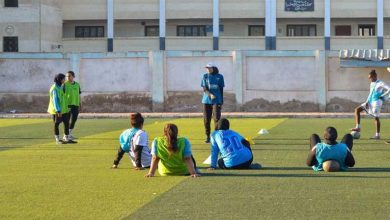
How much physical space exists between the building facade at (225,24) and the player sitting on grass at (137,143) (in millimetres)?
48495

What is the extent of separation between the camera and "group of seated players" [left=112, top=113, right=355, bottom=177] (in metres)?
12.1

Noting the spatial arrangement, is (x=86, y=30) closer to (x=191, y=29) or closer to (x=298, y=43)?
(x=191, y=29)

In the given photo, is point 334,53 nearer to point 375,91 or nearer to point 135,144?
point 375,91

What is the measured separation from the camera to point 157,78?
1631 inches

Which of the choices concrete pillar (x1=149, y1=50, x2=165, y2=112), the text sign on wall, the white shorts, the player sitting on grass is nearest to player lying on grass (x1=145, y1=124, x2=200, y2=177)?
the player sitting on grass

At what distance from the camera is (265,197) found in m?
10.0

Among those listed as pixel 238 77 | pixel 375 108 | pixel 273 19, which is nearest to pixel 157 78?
pixel 238 77

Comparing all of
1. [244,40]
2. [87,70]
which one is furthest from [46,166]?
[244,40]

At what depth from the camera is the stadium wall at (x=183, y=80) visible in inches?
1598

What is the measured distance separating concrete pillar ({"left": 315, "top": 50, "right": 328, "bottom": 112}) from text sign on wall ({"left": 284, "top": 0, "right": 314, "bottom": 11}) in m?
22.8

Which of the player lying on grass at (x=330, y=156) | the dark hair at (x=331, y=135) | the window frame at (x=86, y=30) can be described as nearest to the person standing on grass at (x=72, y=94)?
the player lying on grass at (x=330, y=156)

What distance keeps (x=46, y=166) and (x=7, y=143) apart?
6.37m

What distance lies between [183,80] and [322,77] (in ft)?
24.4

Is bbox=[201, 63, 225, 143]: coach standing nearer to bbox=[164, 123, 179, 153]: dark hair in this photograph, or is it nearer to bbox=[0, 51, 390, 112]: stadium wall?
bbox=[164, 123, 179, 153]: dark hair
